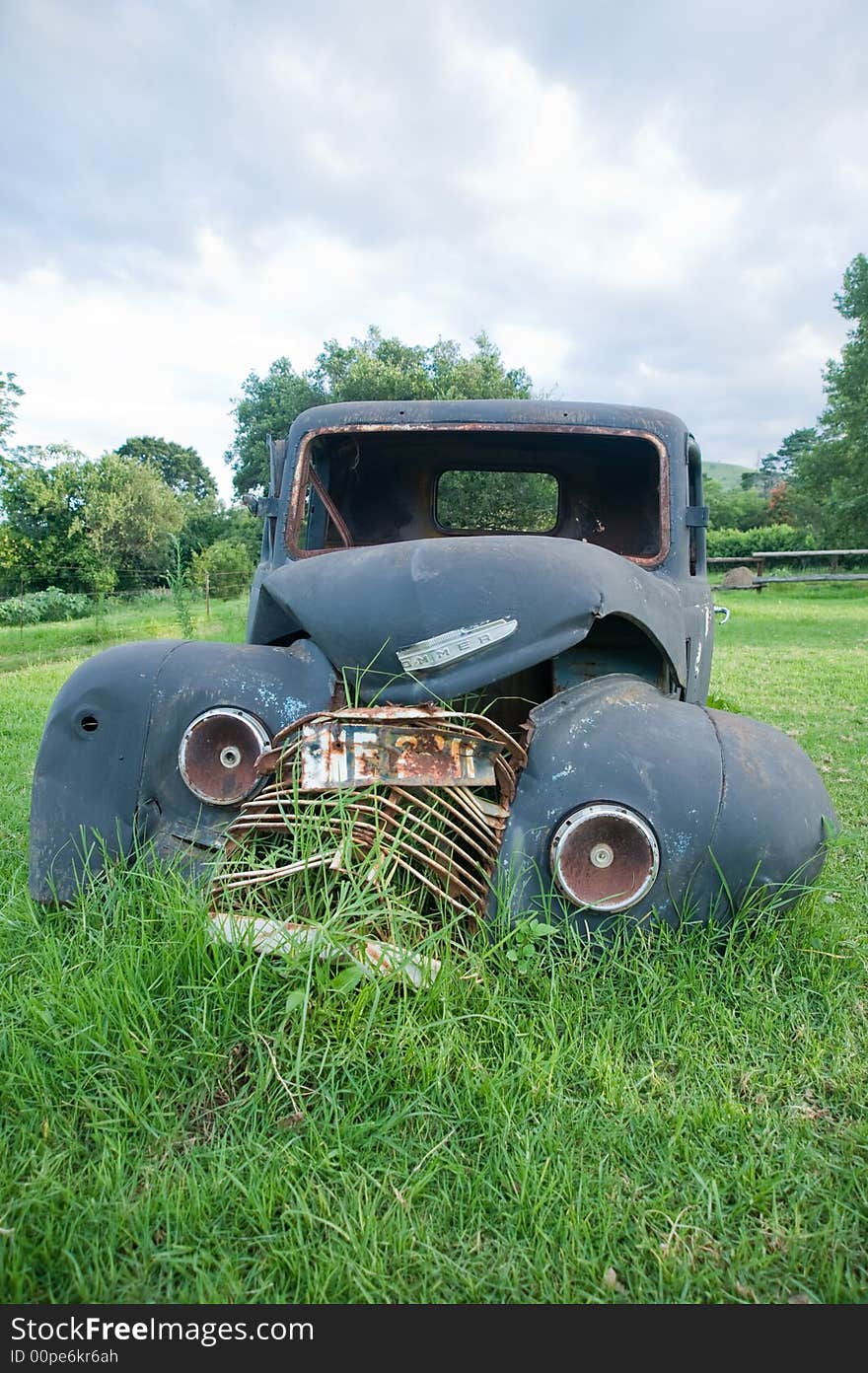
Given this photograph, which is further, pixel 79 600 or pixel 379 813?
pixel 79 600

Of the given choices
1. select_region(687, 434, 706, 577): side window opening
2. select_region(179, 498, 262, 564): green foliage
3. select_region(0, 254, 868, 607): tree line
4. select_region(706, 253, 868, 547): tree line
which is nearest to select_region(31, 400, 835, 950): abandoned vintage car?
select_region(687, 434, 706, 577): side window opening

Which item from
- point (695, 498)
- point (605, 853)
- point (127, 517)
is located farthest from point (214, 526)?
point (605, 853)

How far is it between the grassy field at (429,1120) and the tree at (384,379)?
19.4m

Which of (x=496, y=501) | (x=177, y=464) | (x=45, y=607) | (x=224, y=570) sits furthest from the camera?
(x=177, y=464)

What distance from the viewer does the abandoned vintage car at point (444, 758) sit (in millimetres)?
1972

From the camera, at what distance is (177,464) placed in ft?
185

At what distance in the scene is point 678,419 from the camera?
11.1 ft

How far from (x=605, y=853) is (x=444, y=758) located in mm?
459

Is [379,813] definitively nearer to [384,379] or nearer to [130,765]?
[130,765]

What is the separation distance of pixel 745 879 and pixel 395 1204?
1118 millimetres

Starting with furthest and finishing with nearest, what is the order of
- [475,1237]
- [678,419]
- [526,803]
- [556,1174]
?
[678,419], [526,803], [556,1174], [475,1237]
